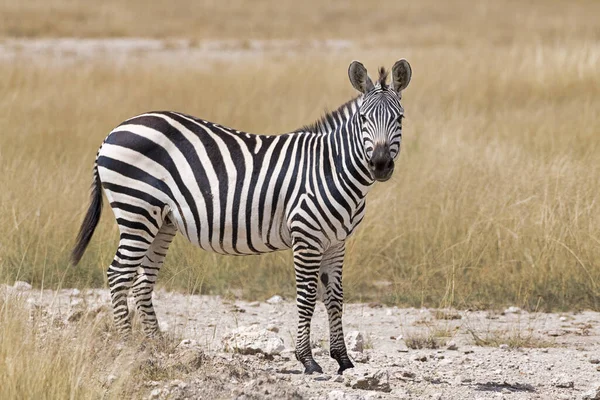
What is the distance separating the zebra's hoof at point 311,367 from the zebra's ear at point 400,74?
69.8 inches

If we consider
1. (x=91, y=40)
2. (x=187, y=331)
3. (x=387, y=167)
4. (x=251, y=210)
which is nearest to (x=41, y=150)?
(x=187, y=331)

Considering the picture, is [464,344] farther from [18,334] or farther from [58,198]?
[58,198]

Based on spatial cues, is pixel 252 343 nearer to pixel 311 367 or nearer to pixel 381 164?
pixel 311 367

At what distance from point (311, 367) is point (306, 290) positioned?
49 cm

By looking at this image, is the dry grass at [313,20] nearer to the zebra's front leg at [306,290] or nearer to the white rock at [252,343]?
the white rock at [252,343]

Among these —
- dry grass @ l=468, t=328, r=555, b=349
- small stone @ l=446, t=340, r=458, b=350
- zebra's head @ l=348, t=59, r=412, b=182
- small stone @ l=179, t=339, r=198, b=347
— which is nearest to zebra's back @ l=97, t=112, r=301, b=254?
zebra's head @ l=348, t=59, r=412, b=182

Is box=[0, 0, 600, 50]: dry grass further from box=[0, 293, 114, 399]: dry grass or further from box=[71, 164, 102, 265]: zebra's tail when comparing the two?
box=[0, 293, 114, 399]: dry grass

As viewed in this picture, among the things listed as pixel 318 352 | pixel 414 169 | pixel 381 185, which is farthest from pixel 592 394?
pixel 414 169

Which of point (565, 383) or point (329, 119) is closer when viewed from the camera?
point (565, 383)

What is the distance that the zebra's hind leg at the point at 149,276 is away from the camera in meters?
6.38

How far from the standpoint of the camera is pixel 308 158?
5949 millimetres

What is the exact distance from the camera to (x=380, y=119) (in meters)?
5.48

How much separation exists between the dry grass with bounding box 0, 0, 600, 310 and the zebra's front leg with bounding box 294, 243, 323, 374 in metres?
1.21

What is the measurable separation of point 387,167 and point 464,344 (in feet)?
6.75
